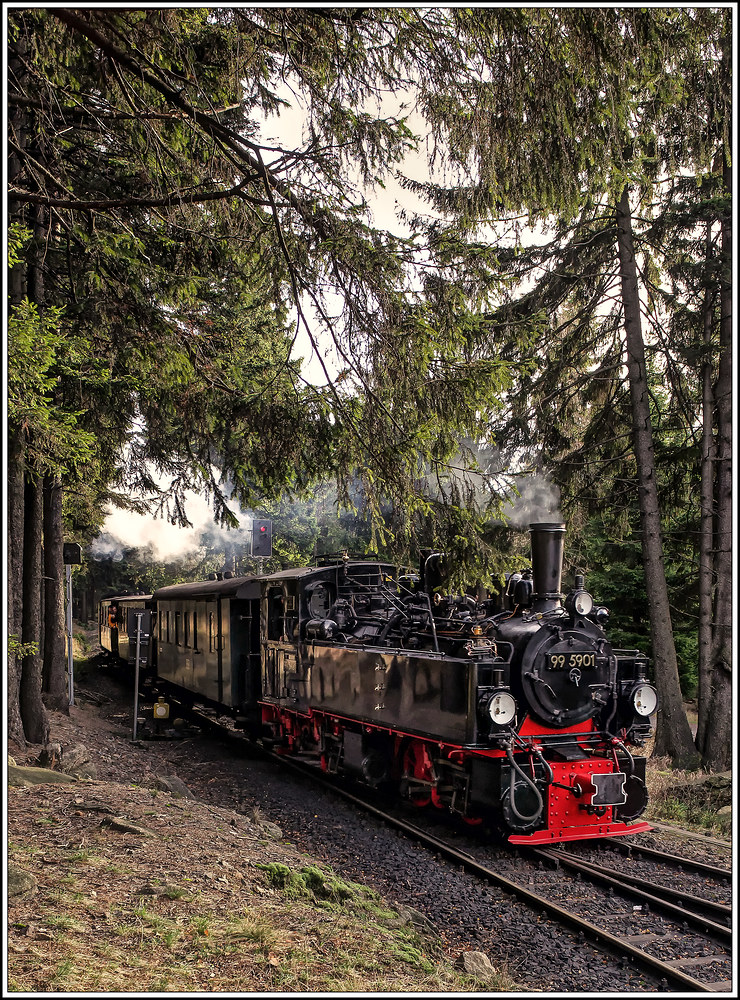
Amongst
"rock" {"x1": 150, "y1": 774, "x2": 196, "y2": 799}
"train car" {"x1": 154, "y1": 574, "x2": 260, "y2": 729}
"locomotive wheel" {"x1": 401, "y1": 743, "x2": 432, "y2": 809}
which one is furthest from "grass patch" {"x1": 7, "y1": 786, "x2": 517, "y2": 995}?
"train car" {"x1": 154, "y1": 574, "x2": 260, "y2": 729}

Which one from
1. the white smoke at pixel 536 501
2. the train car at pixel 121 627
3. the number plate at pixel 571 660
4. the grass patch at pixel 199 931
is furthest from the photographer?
the train car at pixel 121 627

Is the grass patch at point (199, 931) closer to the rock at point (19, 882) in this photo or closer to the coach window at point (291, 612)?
the rock at point (19, 882)

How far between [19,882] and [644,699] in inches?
251

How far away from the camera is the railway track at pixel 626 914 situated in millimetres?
5418

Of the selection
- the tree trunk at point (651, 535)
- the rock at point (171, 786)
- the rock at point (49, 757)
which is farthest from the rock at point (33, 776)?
the tree trunk at point (651, 535)

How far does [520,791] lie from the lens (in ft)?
24.9

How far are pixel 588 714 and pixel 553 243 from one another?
28.1 feet

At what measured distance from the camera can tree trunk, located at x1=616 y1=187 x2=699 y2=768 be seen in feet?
41.1

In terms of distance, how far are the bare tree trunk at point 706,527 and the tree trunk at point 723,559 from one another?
0.12 m

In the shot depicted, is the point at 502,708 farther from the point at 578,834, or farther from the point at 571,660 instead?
the point at 578,834

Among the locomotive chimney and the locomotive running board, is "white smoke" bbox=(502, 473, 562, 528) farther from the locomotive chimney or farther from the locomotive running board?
the locomotive running board

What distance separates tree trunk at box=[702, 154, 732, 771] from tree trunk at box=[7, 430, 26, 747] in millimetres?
10118

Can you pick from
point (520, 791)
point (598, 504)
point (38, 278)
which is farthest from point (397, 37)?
point (598, 504)

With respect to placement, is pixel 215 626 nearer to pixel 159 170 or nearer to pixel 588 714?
pixel 588 714
